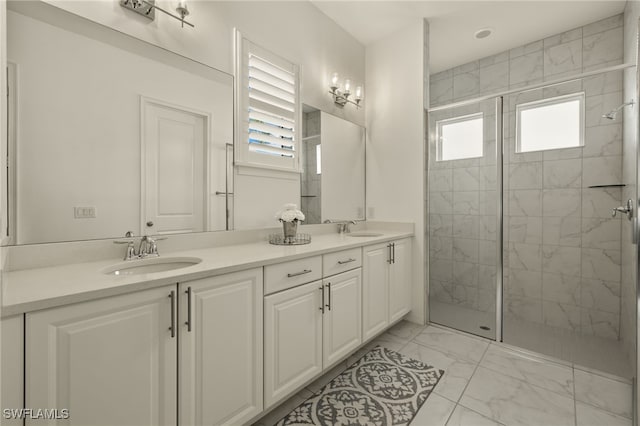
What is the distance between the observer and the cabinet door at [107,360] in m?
0.78

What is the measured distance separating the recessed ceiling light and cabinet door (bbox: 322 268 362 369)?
2.59 metres

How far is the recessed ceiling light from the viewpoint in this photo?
105 inches

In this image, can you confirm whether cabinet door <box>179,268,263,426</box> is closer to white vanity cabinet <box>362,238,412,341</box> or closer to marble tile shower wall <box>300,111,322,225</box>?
white vanity cabinet <box>362,238,412,341</box>

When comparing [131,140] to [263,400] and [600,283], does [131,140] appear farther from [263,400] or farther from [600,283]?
[600,283]

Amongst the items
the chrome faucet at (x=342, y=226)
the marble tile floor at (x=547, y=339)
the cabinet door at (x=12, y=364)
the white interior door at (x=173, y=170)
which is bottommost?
the marble tile floor at (x=547, y=339)

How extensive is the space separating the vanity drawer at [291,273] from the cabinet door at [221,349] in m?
0.05

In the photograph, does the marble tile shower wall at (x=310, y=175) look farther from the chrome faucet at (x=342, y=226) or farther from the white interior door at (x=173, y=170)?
the white interior door at (x=173, y=170)

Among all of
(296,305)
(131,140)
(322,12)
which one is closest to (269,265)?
(296,305)

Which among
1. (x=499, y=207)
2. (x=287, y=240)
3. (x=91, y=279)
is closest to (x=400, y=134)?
(x=499, y=207)

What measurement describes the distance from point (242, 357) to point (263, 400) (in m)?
0.27

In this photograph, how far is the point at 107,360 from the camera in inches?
34.8

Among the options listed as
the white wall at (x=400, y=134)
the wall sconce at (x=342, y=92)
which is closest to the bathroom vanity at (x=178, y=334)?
the white wall at (x=400, y=134)

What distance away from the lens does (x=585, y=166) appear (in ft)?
6.94

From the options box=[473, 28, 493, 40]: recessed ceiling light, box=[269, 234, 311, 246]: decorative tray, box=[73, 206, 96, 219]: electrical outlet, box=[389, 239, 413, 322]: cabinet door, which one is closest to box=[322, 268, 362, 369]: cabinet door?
box=[269, 234, 311, 246]: decorative tray
